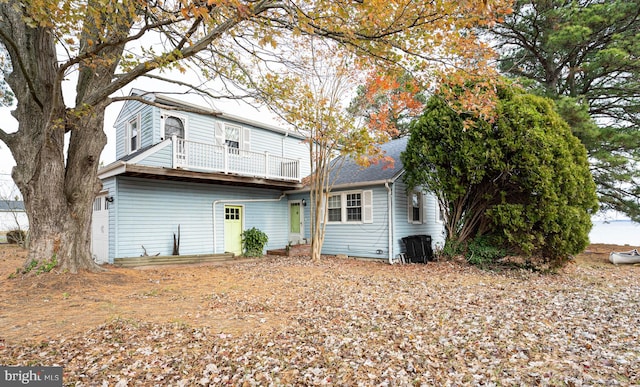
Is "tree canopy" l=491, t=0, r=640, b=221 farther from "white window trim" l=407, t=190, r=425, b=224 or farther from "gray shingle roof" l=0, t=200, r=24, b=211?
"gray shingle roof" l=0, t=200, r=24, b=211

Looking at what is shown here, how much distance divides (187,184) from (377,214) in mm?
6759

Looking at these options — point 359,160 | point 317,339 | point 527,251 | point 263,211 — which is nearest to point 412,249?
point 527,251

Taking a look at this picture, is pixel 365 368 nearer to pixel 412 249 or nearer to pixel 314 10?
pixel 314 10

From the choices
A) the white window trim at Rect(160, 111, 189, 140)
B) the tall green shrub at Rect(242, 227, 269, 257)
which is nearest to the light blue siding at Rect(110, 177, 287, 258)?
the tall green shrub at Rect(242, 227, 269, 257)

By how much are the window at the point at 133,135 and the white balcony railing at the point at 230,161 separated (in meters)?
2.62

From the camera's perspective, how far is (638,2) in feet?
33.3

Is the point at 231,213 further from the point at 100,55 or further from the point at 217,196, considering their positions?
the point at 100,55

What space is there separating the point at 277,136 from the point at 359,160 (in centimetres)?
771

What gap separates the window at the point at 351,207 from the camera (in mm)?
11242

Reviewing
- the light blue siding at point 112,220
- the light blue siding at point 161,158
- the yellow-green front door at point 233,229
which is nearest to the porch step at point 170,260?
the light blue siding at point 112,220

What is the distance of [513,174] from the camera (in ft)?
27.2

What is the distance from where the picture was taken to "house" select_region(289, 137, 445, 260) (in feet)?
35.2

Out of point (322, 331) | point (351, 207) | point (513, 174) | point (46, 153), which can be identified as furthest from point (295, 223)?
point (322, 331)

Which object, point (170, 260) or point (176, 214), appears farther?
point (176, 214)
